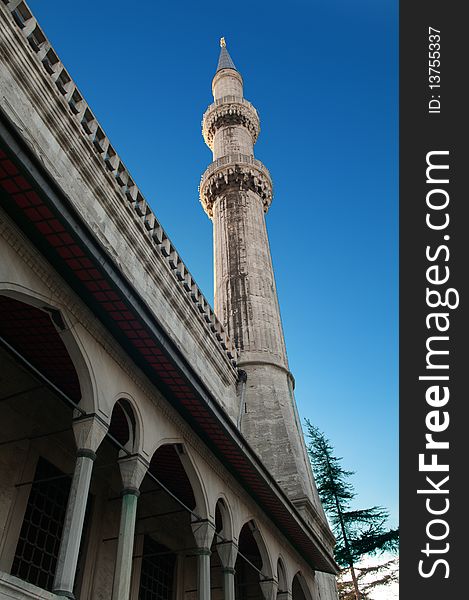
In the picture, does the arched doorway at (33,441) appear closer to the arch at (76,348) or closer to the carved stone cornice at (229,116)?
the arch at (76,348)

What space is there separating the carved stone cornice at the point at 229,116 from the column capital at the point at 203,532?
2309 cm

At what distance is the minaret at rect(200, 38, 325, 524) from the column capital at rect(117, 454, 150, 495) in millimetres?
8975

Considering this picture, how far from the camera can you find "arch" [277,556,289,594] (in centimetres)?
1248

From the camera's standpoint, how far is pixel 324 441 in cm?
3272

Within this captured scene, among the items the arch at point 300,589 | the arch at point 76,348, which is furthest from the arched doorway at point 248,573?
the arch at point 76,348

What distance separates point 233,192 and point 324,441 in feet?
52.0

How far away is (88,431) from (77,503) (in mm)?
878

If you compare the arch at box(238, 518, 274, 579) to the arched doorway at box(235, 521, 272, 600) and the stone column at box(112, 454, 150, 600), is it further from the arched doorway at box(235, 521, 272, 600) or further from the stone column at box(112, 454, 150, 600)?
the stone column at box(112, 454, 150, 600)

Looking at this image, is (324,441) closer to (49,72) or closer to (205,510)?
(205,510)

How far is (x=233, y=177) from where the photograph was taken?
82.3ft

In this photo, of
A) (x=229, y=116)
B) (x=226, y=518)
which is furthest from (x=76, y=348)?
(x=229, y=116)

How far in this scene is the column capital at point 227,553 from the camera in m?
10.3

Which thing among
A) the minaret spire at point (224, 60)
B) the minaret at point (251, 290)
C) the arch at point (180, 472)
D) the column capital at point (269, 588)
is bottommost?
the column capital at point (269, 588)

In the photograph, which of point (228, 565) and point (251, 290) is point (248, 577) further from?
point (251, 290)
